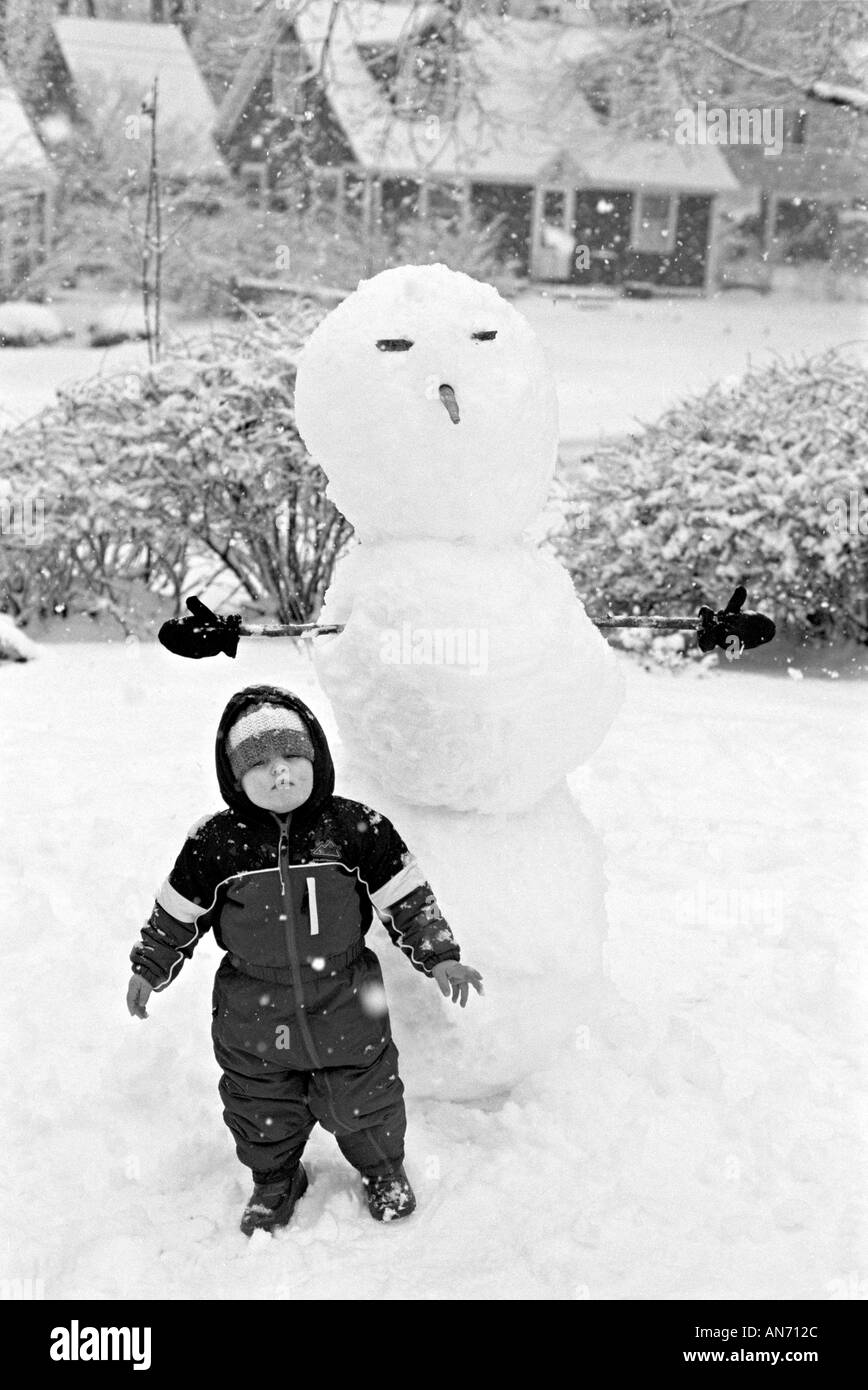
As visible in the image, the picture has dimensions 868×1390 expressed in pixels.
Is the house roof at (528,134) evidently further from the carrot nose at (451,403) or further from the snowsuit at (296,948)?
the snowsuit at (296,948)

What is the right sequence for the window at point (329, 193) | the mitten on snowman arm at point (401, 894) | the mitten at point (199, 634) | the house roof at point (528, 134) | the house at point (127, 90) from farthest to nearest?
1. the window at point (329, 193)
2. the house at point (127, 90)
3. the house roof at point (528, 134)
4. the mitten at point (199, 634)
5. the mitten on snowman arm at point (401, 894)

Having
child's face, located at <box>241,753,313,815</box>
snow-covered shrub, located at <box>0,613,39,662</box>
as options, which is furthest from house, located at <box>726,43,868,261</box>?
child's face, located at <box>241,753,313,815</box>

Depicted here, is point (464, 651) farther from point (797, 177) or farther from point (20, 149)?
point (797, 177)

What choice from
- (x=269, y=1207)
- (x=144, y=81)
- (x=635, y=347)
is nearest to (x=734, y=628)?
(x=269, y=1207)

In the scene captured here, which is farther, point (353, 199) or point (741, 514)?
point (353, 199)

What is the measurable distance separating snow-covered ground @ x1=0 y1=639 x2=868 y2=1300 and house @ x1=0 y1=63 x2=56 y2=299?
17672mm

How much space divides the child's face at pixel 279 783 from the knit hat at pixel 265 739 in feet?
0.04

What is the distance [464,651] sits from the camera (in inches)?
114

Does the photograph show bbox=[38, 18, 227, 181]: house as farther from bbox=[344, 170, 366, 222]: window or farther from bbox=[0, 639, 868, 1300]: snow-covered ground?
bbox=[0, 639, 868, 1300]: snow-covered ground

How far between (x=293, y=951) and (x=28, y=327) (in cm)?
2048

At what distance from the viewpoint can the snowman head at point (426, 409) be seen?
2.91 meters

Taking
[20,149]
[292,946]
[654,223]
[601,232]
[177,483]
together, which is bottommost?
[601,232]

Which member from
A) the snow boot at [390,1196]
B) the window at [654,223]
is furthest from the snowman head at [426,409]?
the window at [654,223]

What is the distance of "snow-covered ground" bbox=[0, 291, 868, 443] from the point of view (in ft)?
67.3
